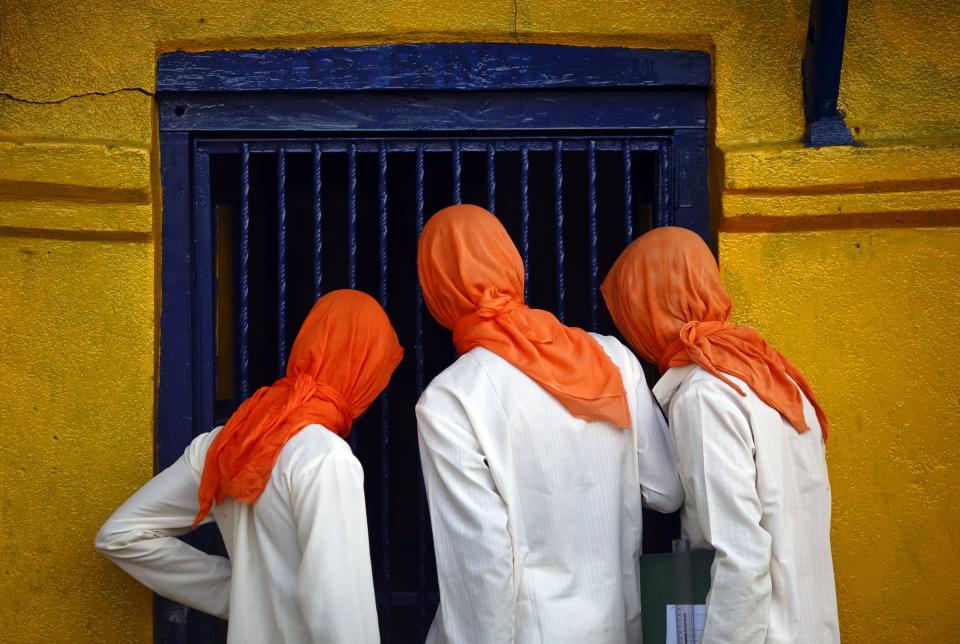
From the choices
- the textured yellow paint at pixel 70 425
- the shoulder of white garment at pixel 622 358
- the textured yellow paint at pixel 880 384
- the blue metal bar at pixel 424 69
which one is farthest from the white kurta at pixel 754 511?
the textured yellow paint at pixel 70 425

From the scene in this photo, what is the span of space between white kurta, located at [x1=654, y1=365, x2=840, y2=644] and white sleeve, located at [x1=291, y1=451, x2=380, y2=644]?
755 millimetres

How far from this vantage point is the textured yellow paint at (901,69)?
318 centimetres

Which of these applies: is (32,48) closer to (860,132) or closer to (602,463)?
(602,463)

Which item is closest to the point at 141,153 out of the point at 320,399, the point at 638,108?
the point at 320,399

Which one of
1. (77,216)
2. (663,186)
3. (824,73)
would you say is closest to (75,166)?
(77,216)

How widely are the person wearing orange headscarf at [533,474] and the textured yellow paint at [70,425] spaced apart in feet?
3.52

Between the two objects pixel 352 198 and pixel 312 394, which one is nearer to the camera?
pixel 312 394

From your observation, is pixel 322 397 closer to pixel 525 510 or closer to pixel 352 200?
pixel 525 510

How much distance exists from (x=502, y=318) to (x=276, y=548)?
77cm

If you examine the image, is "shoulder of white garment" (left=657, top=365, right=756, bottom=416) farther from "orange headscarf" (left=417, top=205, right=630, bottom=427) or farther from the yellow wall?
the yellow wall

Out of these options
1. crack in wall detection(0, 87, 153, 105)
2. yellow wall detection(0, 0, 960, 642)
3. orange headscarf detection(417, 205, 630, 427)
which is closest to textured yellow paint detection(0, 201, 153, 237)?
yellow wall detection(0, 0, 960, 642)

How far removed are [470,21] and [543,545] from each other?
5.25 ft

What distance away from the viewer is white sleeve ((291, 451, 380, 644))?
239 centimetres

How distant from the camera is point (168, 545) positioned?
2793mm
